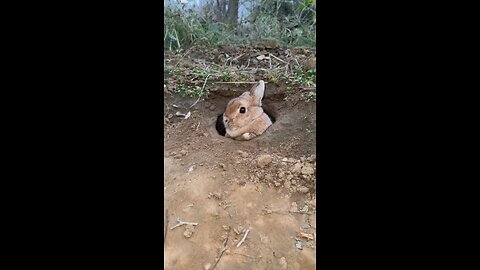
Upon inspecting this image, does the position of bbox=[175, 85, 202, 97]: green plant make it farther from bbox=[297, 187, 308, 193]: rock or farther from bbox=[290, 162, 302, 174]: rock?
Answer: bbox=[297, 187, 308, 193]: rock

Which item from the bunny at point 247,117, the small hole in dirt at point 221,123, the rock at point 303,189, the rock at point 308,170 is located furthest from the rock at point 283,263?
the small hole in dirt at point 221,123

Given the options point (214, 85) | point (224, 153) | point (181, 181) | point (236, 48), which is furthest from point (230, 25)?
point (181, 181)

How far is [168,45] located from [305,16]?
73.6 inches

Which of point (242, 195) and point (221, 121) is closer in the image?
point (242, 195)

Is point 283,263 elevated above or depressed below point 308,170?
below

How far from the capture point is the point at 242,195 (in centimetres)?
186

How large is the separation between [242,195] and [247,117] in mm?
903

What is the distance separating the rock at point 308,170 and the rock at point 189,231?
73 cm

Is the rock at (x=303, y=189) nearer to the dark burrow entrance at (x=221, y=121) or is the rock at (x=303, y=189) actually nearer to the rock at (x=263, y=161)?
the rock at (x=263, y=161)

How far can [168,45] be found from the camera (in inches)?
140

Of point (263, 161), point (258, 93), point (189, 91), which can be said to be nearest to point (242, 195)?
point (263, 161)

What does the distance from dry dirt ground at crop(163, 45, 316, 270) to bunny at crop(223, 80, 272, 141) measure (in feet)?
0.39

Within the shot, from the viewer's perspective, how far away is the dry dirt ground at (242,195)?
5.13 ft

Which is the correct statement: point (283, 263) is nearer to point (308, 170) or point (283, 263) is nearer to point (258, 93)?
point (308, 170)
